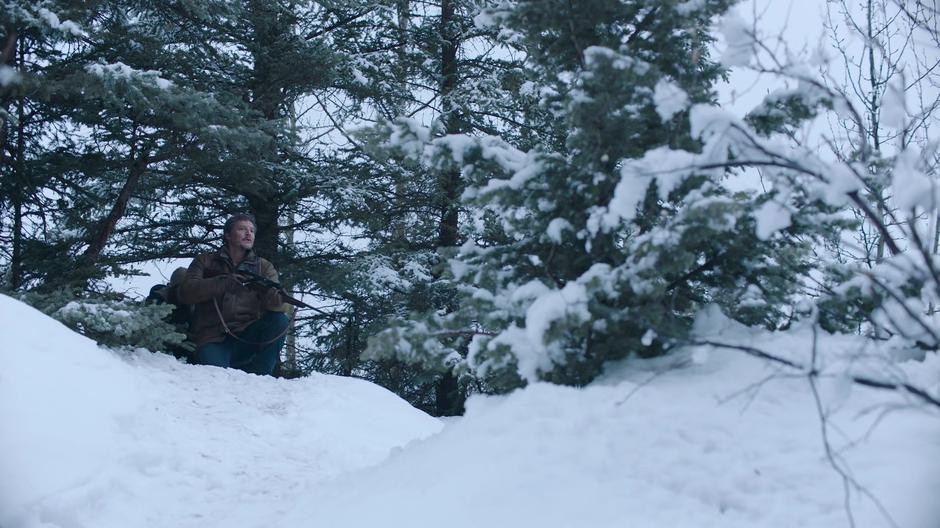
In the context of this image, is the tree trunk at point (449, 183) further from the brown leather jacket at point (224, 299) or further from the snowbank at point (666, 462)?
the snowbank at point (666, 462)

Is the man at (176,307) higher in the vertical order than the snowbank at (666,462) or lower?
higher

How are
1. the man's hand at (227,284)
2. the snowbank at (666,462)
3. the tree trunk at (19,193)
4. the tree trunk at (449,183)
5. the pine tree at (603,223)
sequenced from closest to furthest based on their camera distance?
the snowbank at (666,462) → the pine tree at (603,223) → the man's hand at (227,284) → the tree trunk at (19,193) → the tree trunk at (449,183)

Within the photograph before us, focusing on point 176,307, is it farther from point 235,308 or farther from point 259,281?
point 259,281

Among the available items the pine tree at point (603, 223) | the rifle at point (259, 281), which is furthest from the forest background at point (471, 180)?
the rifle at point (259, 281)

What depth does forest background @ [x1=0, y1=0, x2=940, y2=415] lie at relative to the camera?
3223 mm

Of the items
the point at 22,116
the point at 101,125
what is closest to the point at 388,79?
the point at 101,125

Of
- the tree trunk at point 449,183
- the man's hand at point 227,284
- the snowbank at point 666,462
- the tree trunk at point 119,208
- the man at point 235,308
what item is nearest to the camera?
the snowbank at point 666,462

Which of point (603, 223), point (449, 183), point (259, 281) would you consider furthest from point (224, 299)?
point (603, 223)

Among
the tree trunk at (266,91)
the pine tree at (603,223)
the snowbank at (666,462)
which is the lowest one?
the snowbank at (666,462)

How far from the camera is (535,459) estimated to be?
3.13 meters

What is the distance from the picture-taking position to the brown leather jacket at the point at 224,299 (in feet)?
23.3

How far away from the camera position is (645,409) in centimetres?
329

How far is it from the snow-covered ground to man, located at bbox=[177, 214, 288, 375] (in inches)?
83.9

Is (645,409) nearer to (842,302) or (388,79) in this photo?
(842,302)
